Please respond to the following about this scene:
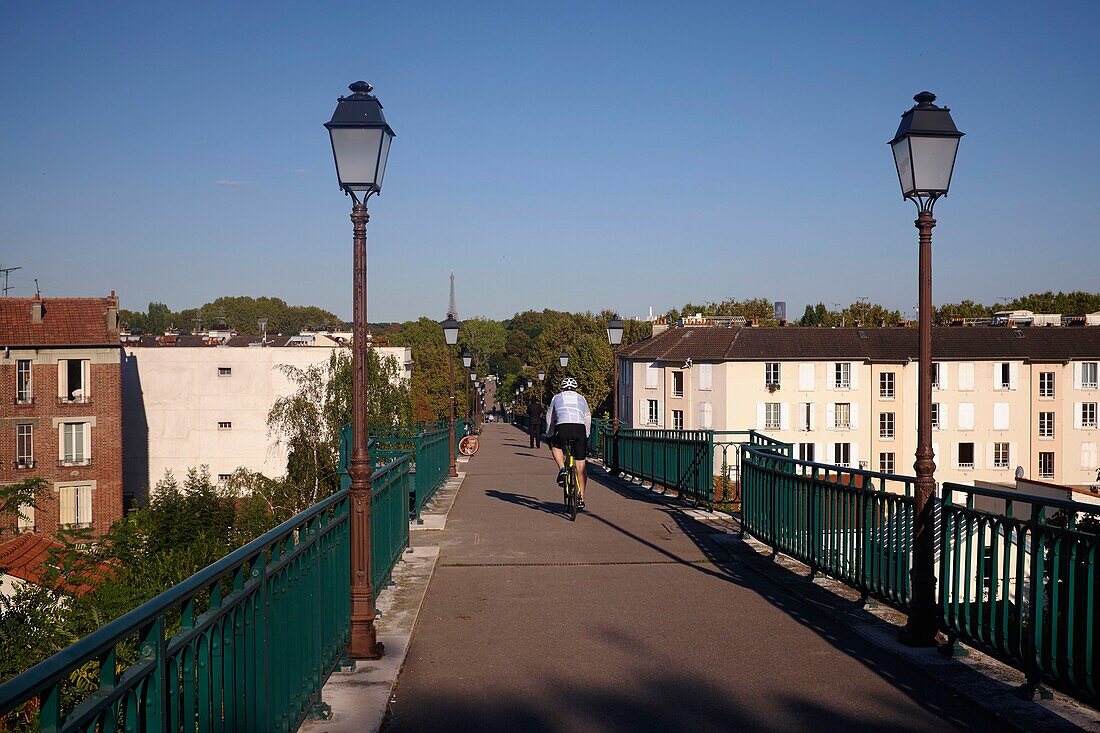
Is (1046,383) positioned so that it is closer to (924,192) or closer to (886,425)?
(886,425)

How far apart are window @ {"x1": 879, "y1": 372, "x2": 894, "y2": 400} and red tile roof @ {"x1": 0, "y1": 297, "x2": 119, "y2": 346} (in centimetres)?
4936

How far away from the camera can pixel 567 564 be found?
32.4 feet

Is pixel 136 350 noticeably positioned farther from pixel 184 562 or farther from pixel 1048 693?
pixel 1048 693

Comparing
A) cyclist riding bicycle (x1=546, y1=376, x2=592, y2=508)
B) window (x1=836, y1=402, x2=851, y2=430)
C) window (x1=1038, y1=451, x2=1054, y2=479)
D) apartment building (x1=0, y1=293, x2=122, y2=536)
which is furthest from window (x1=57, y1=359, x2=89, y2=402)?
window (x1=1038, y1=451, x2=1054, y2=479)

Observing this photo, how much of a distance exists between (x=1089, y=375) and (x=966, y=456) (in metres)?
10.2

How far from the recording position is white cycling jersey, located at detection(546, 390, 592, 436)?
1380 centimetres

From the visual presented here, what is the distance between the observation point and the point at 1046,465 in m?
70.3

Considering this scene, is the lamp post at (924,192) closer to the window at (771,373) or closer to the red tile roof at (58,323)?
the red tile roof at (58,323)

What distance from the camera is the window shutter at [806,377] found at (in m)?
68.5

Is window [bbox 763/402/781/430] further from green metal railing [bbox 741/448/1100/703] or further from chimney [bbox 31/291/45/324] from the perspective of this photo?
green metal railing [bbox 741/448/1100/703]

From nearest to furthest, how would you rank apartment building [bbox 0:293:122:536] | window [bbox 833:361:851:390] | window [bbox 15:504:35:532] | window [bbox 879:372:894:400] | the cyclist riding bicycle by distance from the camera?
window [bbox 15:504:35:532], the cyclist riding bicycle, apartment building [bbox 0:293:122:536], window [bbox 833:361:851:390], window [bbox 879:372:894:400]

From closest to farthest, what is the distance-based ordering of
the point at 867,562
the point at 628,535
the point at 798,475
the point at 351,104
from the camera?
1. the point at 351,104
2. the point at 867,562
3. the point at 798,475
4. the point at 628,535

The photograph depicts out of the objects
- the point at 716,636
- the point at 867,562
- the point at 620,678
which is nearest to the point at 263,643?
the point at 620,678

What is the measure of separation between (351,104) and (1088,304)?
12557 cm
